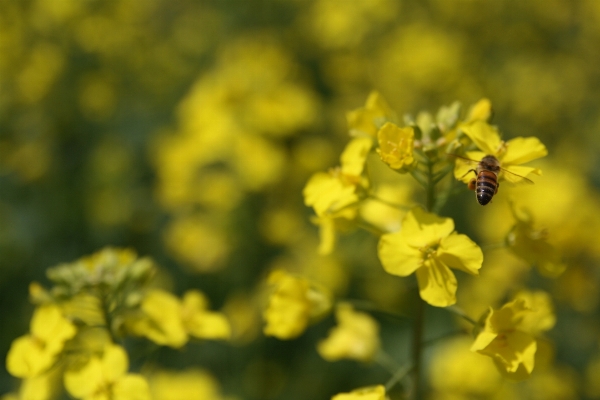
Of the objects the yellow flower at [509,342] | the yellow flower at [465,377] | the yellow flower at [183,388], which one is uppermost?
the yellow flower at [509,342]

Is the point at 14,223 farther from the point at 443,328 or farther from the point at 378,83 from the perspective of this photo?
the point at 378,83

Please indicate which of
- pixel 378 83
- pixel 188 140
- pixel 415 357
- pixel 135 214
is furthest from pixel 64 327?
pixel 378 83

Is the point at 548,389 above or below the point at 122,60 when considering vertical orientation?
below

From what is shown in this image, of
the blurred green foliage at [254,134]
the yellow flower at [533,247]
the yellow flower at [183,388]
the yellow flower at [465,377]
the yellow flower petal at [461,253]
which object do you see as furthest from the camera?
the blurred green foliage at [254,134]

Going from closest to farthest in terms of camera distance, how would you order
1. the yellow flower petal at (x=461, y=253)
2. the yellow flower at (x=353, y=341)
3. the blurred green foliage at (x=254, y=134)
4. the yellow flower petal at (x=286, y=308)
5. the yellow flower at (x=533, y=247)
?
1. the yellow flower petal at (x=461, y=253)
2. the yellow flower at (x=533, y=247)
3. the yellow flower petal at (x=286, y=308)
4. the yellow flower at (x=353, y=341)
5. the blurred green foliage at (x=254, y=134)

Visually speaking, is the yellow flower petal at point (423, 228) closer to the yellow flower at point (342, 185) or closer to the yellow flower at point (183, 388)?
the yellow flower at point (342, 185)

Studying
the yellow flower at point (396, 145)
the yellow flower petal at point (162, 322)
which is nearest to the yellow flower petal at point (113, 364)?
the yellow flower petal at point (162, 322)

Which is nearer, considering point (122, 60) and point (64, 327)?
point (64, 327)

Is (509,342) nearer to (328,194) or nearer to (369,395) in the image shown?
(369,395)
